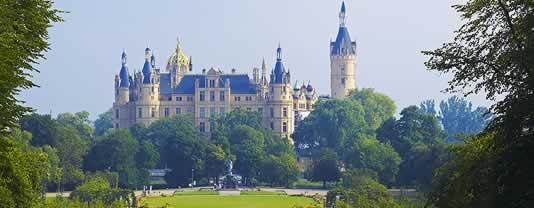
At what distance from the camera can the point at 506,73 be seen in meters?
21.4

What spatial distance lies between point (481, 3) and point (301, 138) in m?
110

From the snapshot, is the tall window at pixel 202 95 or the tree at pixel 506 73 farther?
the tall window at pixel 202 95

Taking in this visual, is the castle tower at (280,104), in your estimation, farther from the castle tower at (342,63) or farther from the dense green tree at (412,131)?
the dense green tree at (412,131)

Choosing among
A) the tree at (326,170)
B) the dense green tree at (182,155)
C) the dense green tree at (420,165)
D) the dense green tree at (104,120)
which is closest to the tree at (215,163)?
the dense green tree at (182,155)

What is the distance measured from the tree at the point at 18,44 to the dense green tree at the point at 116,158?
65.9 meters

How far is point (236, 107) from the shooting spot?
143250mm

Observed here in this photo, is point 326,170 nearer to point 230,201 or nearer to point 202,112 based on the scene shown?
point 230,201

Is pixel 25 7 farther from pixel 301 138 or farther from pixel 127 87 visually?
pixel 127 87

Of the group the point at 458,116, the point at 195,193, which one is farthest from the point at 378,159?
the point at 458,116

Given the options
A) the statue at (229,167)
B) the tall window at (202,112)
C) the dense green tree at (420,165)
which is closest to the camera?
the dense green tree at (420,165)

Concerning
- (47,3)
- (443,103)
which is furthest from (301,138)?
(47,3)

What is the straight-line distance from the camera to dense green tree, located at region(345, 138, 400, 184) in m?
86.7

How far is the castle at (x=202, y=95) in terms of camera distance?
142 metres

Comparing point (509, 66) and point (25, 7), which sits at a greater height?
point (25, 7)
